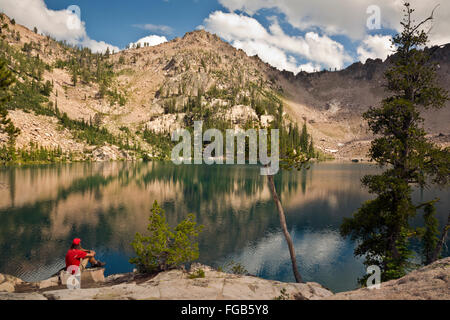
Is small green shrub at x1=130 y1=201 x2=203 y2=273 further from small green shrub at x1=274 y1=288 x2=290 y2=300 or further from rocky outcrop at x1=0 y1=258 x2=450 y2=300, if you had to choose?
small green shrub at x1=274 y1=288 x2=290 y2=300

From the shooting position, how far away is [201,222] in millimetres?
42469

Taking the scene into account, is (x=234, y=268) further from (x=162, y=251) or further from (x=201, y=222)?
(x=201, y=222)

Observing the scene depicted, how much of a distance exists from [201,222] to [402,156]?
102ft

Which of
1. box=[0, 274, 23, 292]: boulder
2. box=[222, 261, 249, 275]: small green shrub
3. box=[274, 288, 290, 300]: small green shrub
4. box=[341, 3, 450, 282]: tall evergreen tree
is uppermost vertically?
box=[341, 3, 450, 282]: tall evergreen tree

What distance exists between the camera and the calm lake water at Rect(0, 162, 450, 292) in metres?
26.8

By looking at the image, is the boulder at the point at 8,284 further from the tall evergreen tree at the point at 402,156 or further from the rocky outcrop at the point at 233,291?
the tall evergreen tree at the point at 402,156

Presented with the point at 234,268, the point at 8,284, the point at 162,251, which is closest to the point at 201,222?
the point at 234,268

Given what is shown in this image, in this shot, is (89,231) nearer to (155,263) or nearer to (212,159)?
(155,263)

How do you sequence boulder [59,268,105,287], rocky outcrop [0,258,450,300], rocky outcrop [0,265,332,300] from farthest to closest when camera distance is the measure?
boulder [59,268,105,287] < rocky outcrop [0,265,332,300] < rocky outcrop [0,258,450,300]

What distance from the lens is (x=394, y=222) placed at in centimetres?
1748

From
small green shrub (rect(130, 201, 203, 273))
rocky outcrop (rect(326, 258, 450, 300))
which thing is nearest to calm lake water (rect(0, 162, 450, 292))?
small green shrub (rect(130, 201, 203, 273))

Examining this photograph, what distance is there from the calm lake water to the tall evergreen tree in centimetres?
710
